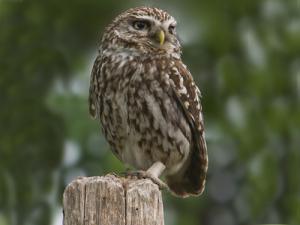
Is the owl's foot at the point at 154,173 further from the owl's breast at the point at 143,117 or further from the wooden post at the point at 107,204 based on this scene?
the wooden post at the point at 107,204

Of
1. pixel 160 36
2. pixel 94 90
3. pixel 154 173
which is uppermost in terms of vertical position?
pixel 160 36

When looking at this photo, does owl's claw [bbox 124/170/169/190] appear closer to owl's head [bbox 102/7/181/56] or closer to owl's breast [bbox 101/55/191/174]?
owl's breast [bbox 101/55/191/174]

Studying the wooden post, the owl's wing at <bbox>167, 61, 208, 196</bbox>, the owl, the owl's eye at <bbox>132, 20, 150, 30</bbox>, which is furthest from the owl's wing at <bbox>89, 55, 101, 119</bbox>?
the wooden post

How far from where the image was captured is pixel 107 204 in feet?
15.0

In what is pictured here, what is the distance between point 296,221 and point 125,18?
181cm

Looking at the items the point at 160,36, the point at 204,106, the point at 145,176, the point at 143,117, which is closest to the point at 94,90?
the point at 143,117

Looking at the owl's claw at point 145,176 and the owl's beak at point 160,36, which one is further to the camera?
the owl's beak at point 160,36

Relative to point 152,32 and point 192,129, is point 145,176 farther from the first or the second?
point 152,32

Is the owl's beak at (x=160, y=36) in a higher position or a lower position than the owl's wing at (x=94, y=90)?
higher

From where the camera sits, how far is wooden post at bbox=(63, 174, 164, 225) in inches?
179

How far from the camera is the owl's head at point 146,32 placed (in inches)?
244

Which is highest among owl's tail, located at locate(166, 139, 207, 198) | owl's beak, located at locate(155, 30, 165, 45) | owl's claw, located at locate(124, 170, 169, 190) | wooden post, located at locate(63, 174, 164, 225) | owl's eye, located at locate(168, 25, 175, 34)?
owl's eye, located at locate(168, 25, 175, 34)

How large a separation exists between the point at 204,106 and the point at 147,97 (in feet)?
7.97

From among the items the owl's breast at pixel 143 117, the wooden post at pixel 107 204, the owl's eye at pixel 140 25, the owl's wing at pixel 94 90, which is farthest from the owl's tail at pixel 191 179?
the wooden post at pixel 107 204
